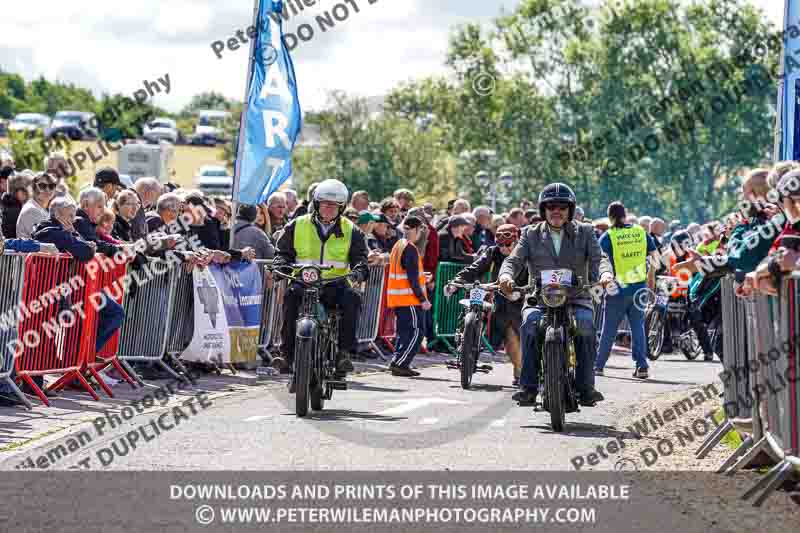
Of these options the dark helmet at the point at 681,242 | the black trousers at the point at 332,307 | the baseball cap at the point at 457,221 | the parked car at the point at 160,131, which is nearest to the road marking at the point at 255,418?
the black trousers at the point at 332,307

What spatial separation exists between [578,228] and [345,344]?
221 centimetres

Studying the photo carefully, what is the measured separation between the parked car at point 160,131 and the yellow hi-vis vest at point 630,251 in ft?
251

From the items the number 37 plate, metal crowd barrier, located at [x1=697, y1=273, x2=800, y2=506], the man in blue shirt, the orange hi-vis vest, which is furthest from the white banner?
metal crowd barrier, located at [x1=697, y1=273, x2=800, y2=506]

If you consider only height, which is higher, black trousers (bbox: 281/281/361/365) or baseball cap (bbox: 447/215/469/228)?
baseball cap (bbox: 447/215/469/228)

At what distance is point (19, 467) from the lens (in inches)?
356

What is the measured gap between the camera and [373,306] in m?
20.5

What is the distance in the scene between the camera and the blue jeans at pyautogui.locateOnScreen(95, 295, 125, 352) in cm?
1373

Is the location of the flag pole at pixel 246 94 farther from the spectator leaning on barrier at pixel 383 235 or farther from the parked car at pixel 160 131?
the parked car at pixel 160 131

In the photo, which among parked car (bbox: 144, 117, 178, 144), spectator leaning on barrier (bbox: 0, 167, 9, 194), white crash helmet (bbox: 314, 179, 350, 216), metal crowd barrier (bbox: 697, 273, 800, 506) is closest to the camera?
metal crowd barrier (bbox: 697, 273, 800, 506)

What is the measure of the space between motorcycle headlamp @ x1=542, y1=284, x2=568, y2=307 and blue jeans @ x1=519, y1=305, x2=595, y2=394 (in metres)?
0.34

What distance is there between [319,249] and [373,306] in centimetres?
761

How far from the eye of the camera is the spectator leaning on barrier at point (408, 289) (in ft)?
58.6

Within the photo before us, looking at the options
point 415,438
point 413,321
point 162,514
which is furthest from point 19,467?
point 413,321

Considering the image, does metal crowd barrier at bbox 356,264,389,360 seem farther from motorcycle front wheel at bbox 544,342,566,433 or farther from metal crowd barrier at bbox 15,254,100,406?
Result: motorcycle front wheel at bbox 544,342,566,433
